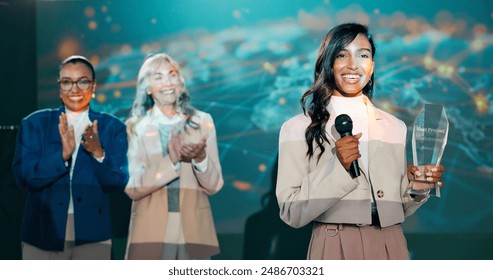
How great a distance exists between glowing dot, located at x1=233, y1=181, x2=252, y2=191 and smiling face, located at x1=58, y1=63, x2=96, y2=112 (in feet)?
3.40

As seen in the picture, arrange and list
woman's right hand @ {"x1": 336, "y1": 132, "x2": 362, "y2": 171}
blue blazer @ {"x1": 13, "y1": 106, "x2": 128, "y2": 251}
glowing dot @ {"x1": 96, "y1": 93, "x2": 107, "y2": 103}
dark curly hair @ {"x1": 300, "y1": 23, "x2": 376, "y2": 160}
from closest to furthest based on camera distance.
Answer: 1. woman's right hand @ {"x1": 336, "y1": 132, "x2": 362, "y2": 171}
2. dark curly hair @ {"x1": 300, "y1": 23, "x2": 376, "y2": 160}
3. blue blazer @ {"x1": 13, "y1": 106, "x2": 128, "y2": 251}
4. glowing dot @ {"x1": 96, "y1": 93, "x2": 107, "y2": 103}

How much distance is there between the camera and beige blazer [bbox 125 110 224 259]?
4668mm

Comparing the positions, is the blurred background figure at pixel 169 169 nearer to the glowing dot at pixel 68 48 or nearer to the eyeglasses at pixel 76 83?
the eyeglasses at pixel 76 83

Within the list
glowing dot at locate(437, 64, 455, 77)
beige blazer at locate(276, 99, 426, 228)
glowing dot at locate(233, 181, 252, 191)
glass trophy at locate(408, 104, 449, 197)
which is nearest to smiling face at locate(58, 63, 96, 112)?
glowing dot at locate(233, 181, 252, 191)

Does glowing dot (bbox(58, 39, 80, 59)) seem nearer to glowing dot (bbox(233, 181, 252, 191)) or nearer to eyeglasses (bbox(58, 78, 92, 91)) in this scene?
eyeglasses (bbox(58, 78, 92, 91))

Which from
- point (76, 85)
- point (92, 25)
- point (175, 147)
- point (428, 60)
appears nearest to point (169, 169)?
point (175, 147)

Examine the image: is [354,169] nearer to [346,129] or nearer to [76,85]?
[346,129]

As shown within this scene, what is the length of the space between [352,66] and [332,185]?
743mm

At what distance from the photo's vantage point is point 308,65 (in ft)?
16.0

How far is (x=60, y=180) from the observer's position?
4.60 meters

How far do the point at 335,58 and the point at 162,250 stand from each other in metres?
1.58

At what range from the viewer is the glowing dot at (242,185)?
4887 mm
